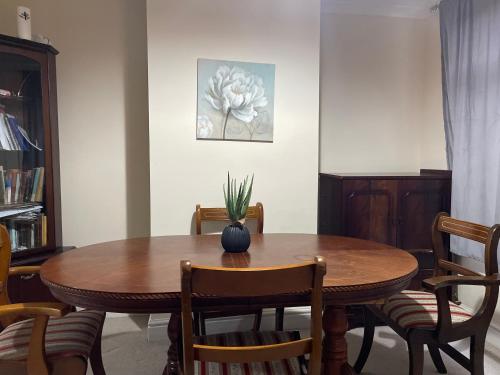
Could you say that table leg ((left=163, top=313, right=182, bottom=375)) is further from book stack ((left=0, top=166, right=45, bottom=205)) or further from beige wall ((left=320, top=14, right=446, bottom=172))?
beige wall ((left=320, top=14, right=446, bottom=172))

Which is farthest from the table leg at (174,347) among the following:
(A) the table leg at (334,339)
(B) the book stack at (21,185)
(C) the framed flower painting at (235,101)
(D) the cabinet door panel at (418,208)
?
(D) the cabinet door panel at (418,208)

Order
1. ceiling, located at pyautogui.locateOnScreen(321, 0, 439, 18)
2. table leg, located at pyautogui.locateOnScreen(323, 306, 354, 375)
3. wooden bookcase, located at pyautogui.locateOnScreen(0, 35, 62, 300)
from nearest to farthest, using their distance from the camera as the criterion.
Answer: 1. table leg, located at pyautogui.locateOnScreen(323, 306, 354, 375)
2. wooden bookcase, located at pyautogui.locateOnScreen(0, 35, 62, 300)
3. ceiling, located at pyautogui.locateOnScreen(321, 0, 439, 18)

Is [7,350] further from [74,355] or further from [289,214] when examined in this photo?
[289,214]

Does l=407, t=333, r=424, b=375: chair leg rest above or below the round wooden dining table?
below

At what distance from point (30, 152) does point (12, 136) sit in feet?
0.46

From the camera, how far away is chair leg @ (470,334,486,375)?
177cm

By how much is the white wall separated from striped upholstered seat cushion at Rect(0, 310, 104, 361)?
0.96m

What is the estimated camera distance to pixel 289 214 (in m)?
2.78

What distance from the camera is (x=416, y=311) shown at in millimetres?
1834

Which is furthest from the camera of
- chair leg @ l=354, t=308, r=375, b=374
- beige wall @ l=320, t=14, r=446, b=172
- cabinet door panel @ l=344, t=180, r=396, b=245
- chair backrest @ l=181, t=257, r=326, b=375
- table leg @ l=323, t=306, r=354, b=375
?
beige wall @ l=320, t=14, r=446, b=172

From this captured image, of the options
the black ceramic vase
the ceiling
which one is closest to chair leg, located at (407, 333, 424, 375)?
the black ceramic vase

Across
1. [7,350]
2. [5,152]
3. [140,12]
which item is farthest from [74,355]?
[140,12]

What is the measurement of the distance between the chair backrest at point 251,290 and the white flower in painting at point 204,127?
158 cm

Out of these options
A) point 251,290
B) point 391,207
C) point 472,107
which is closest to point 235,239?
point 251,290
